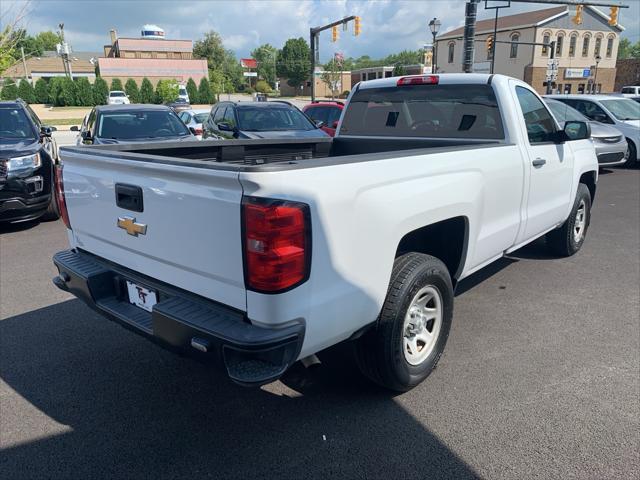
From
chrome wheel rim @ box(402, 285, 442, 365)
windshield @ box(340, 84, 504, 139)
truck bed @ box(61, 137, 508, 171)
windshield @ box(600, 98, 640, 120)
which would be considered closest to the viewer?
chrome wheel rim @ box(402, 285, 442, 365)

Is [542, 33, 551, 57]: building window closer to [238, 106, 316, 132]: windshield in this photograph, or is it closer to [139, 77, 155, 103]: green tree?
[139, 77, 155, 103]: green tree

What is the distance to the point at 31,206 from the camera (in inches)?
278

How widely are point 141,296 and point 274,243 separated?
3.73 ft

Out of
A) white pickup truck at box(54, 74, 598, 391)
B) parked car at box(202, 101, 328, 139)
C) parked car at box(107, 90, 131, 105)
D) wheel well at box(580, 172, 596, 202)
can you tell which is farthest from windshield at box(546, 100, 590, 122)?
parked car at box(107, 90, 131, 105)

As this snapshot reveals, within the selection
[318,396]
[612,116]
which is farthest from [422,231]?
[612,116]

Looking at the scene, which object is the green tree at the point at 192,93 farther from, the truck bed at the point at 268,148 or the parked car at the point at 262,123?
the truck bed at the point at 268,148

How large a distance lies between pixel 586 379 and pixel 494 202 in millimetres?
1336

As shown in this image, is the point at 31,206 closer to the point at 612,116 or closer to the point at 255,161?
the point at 255,161

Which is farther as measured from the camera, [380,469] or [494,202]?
[494,202]

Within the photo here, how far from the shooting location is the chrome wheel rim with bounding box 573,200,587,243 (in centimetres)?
580

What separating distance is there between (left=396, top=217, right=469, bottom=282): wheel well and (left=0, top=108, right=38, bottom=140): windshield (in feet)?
22.7

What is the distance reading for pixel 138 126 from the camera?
9414 millimetres

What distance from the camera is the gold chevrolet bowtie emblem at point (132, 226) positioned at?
2653 mm

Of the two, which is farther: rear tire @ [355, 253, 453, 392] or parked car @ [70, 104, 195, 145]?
parked car @ [70, 104, 195, 145]
